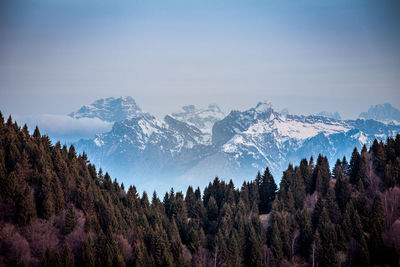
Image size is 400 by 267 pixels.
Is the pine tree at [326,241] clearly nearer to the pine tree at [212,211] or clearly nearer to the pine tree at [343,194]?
the pine tree at [343,194]

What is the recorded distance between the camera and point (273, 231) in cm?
12250

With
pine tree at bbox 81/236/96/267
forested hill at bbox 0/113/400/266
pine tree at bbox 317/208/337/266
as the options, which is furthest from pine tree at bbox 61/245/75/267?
pine tree at bbox 317/208/337/266

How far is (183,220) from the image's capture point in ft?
439

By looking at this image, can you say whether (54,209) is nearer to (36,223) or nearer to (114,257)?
(36,223)

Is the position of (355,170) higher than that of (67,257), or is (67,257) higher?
(355,170)

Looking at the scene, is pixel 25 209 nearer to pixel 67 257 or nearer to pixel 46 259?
pixel 46 259

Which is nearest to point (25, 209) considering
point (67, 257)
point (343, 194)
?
point (67, 257)

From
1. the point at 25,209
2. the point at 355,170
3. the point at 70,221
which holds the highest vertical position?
the point at 355,170

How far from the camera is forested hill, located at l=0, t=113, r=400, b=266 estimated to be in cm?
10144

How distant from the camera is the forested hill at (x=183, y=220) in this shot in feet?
333

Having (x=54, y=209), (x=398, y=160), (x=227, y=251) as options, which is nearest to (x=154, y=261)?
(x=227, y=251)

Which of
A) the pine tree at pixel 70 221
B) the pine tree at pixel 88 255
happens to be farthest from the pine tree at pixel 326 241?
the pine tree at pixel 70 221

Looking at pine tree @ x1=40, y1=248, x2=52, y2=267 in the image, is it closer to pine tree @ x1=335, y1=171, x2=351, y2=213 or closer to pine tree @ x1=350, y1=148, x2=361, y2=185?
pine tree @ x1=335, y1=171, x2=351, y2=213

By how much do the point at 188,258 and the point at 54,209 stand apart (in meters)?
38.3
